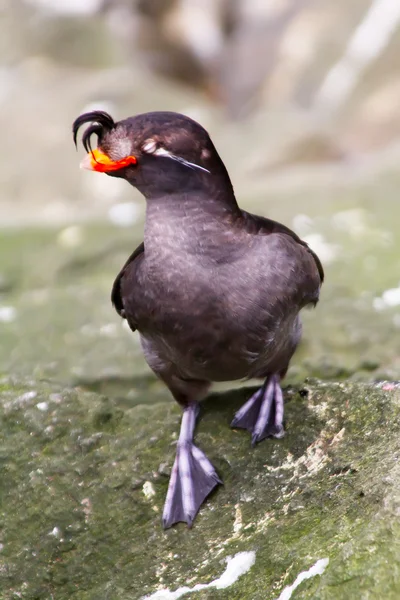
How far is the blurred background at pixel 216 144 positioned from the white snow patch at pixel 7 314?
0.02m

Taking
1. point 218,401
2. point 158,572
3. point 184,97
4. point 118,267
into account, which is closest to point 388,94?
point 184,97

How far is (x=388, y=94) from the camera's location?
12.3 metres

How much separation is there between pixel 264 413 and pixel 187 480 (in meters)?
0.46

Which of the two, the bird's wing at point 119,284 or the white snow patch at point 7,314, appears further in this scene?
the white snow patch at point 7,314

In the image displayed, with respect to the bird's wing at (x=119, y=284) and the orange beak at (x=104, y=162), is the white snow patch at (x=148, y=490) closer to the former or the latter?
the bird's wing at (x=119, y=284)

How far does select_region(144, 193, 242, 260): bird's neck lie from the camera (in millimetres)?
2939

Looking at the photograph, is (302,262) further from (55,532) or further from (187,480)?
(55,532)

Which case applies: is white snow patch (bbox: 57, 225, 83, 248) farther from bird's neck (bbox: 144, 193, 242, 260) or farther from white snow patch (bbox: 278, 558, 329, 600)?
white snow patch (bbox: 278, 558, 329, 600)

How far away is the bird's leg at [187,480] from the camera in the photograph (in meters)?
3.00

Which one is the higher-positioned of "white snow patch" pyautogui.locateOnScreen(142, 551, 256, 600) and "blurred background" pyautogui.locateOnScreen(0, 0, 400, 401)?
"blurred background" pyautogui.locateOnScreen(0, 0, 400, 401)

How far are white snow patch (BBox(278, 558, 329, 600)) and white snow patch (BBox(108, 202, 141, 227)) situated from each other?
564cm

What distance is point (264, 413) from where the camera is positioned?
10.7 feet

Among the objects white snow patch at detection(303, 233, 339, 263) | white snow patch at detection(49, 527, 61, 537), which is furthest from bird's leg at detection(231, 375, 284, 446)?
white snow patch at detection(303, 233, 339, 263)

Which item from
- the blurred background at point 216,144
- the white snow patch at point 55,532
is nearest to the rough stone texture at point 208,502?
the white snow patch at point 55,532
